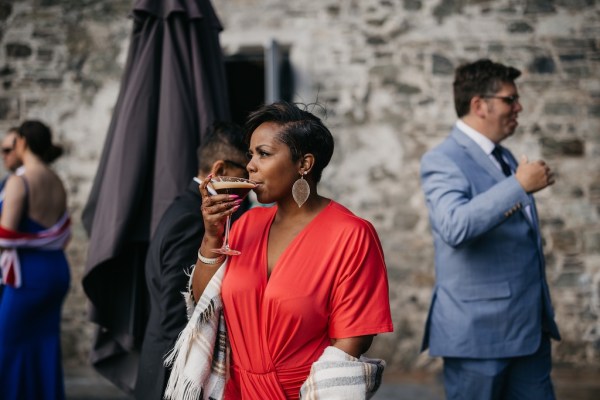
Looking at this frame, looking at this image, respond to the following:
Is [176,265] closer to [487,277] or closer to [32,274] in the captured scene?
[487,277]

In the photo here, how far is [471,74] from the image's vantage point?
3521mm

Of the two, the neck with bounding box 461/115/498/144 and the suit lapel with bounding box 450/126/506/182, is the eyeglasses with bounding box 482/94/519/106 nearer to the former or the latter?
the neck with bounding box 461/115/498/144

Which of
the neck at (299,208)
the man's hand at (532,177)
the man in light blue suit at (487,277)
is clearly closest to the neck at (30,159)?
the man in light blue suit at (487,277)

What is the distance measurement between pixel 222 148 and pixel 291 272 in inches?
39.9

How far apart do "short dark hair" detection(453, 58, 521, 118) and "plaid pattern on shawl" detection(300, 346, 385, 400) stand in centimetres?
176

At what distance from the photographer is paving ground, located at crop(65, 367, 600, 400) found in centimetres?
564

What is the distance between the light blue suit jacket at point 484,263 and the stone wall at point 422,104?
2998mm

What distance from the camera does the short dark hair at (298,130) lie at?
229 cm

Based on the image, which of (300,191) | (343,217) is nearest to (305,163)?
(300,191)

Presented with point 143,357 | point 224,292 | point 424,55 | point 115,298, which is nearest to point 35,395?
point 115,298

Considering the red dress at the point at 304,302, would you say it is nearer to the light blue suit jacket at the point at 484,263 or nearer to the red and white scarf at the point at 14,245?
the light blue suit jacket at the point at 484,263

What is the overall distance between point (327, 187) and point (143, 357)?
3.61 meters

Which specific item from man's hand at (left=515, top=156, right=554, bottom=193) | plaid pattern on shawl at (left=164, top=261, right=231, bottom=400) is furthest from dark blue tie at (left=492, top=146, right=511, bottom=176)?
Answer: plaid pattern on shawl at (left=164, top=261, right=231, bottom=400)

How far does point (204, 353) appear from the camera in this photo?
2.35 meters
